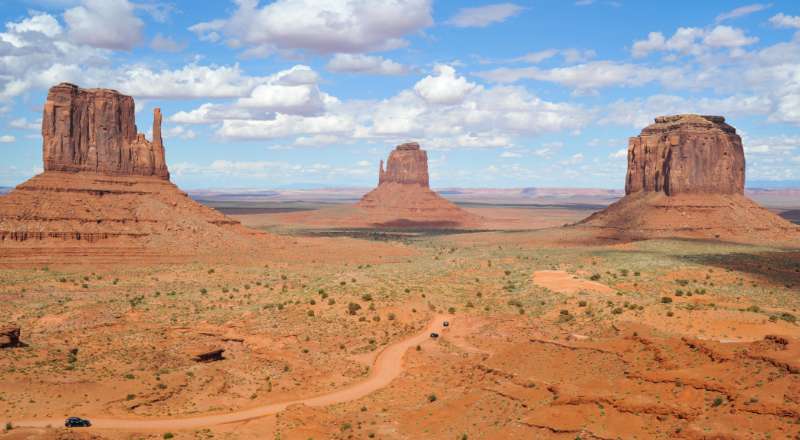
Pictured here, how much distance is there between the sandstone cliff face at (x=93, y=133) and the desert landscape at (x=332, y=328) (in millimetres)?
238

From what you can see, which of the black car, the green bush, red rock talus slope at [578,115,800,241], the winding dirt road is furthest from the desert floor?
red rock talus slope at [578,115,800,241]

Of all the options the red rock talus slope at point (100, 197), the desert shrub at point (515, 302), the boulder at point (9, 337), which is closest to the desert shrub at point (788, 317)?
the desert shrub at point (515, 302)

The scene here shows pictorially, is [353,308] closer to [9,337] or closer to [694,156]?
[9,337]

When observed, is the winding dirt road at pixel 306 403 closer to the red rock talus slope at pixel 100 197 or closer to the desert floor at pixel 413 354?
the desert floor at pixel 413 354

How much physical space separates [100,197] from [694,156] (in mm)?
93767

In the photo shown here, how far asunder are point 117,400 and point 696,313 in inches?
1347

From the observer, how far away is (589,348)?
1357 inches

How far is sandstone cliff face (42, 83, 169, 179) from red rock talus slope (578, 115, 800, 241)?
78.8 metres

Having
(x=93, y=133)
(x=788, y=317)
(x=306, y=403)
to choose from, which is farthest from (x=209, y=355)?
(x=93, y=133)

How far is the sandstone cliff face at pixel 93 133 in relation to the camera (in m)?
81.1

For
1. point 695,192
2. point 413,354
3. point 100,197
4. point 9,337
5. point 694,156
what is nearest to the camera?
point 9,337

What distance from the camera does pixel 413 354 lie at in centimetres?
3922

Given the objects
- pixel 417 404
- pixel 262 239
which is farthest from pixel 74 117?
pixel 417 404

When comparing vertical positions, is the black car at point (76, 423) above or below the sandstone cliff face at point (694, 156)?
below
